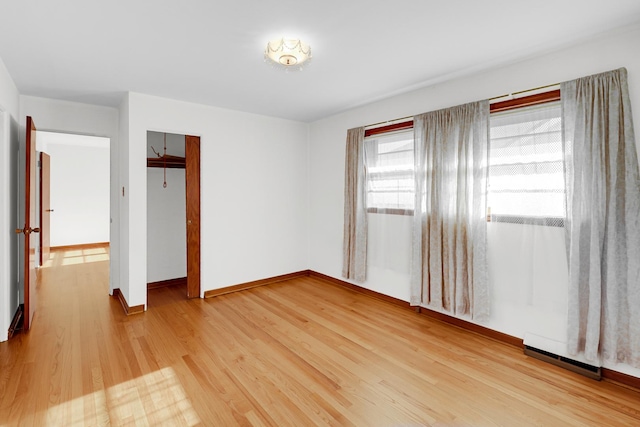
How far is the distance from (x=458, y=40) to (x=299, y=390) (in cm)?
285

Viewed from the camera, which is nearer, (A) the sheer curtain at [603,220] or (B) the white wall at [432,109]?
(A) the sheer curtain at [603,220]

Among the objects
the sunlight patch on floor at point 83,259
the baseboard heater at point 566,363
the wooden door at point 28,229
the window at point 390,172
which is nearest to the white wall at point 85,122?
the wooden door at point 28,229

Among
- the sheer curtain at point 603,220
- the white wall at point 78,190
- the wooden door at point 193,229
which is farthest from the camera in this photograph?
the white wall at point 78,190

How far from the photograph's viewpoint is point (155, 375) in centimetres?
230

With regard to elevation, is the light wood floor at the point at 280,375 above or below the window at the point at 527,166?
A: below

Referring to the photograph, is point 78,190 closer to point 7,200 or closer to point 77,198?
point 77,198

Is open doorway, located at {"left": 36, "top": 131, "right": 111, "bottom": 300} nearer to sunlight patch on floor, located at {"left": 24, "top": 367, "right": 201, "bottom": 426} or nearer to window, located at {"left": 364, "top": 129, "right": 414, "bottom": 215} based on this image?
sunlight patch on floor, located at {"left": 24, "top": 367, "right": 201, "bottom": 426}

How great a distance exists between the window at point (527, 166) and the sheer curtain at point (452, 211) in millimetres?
101

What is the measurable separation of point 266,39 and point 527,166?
7.88 ft

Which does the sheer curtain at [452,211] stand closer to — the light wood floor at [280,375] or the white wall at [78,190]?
the light wood floor at [280,375]

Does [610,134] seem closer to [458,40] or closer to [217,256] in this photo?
[458,40]

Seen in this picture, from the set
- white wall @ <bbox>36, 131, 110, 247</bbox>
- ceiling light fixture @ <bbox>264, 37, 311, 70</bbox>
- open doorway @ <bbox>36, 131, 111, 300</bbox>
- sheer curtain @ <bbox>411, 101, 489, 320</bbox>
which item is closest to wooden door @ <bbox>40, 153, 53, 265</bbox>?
open doorway @ <bbox>36, 131, 111, 300</bbox>

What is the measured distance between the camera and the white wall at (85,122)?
363cm

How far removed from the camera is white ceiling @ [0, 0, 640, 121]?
6.39 ft
